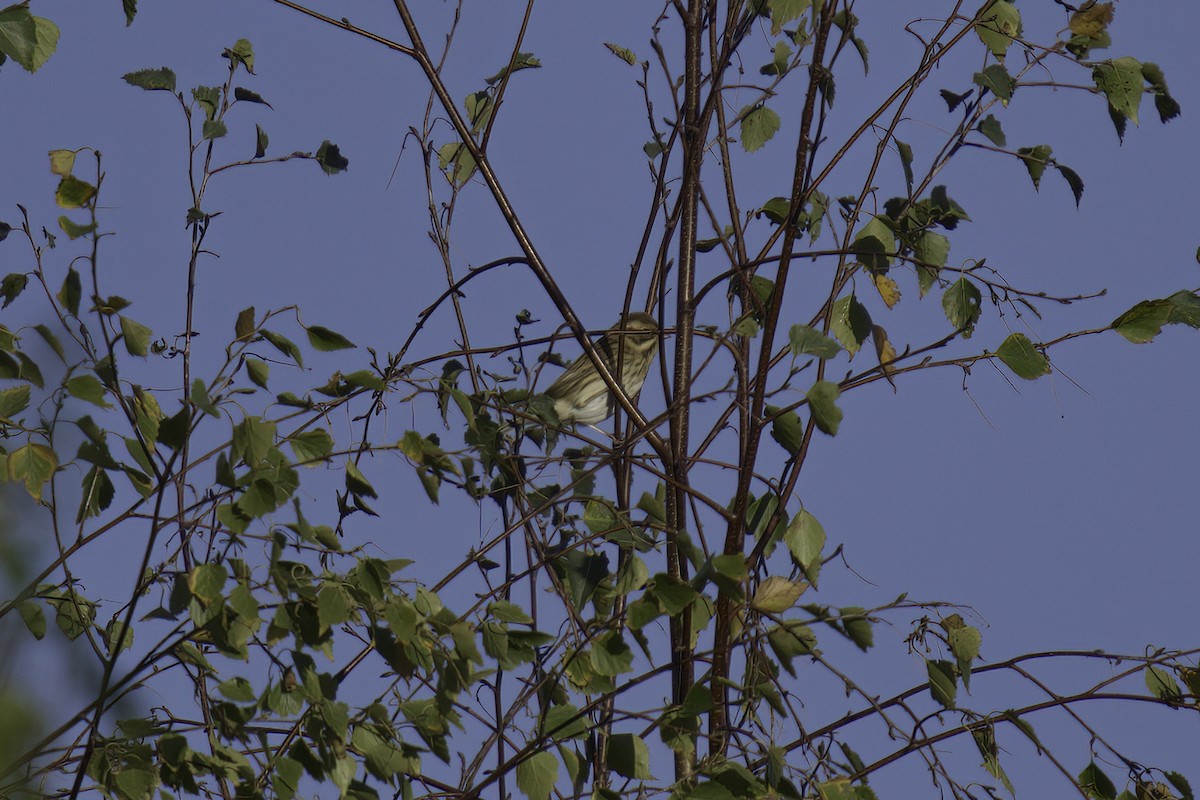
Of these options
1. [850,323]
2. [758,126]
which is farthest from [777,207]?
[850,323]

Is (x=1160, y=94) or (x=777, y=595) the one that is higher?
(x=1160, y=94)

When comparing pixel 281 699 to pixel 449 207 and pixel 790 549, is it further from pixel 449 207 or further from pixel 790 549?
pixel 449 207

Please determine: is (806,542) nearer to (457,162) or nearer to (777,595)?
(777,595)

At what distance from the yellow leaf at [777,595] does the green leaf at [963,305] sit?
0.76 m

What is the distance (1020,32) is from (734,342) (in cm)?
119

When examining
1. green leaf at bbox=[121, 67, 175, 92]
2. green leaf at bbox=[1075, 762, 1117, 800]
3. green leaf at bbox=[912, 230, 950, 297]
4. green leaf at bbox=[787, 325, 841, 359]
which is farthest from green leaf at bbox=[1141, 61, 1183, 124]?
green leaf at bbox=[121, 67, 175, 92]

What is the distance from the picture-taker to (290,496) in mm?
2912

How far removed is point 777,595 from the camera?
10.4 feet

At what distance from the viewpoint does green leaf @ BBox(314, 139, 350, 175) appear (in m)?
3.94

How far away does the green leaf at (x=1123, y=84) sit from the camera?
3.34 m

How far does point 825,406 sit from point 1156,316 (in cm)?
93

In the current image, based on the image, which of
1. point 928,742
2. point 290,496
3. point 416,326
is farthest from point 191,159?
point 928,742

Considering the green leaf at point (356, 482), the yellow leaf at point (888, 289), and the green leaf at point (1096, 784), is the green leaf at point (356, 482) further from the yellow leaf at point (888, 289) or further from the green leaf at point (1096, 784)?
the green leaf at point (1096, 784)

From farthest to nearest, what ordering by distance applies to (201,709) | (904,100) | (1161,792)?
(201,709) → (904,100) → (1161,792)
